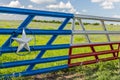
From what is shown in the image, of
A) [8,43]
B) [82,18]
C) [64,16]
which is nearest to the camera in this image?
[8,43]

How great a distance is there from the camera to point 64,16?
766 centimetres

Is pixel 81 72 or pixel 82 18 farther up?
pixel 82 18

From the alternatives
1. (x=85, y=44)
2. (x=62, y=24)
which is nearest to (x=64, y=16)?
(x=62, y=24)

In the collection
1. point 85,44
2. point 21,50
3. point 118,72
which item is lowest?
point 118,72

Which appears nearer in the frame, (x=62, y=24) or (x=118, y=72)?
(x=62, y=24)

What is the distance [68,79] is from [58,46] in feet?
2.67

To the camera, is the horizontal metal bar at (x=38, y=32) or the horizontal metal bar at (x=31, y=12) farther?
the horizontal metal bar at (x=38, y=32)

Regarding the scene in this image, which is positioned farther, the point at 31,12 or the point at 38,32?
the point at 38,32

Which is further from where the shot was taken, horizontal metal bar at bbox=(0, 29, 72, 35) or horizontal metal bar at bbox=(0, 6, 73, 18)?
horizontal metal bar at bbox=(0, 29, 72, 35)

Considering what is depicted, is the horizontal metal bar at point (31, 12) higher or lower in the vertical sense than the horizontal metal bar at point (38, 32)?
higher

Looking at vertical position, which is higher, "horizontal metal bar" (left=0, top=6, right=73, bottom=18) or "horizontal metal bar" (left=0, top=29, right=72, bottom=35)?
"horizontal metal bar" (left=0, top=6, right=73, bottom=18)

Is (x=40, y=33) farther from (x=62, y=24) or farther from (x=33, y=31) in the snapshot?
(x=62, y=24)

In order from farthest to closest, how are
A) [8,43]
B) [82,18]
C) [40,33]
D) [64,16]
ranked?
1. [82,18]
2. [64,16]
3. [40,33]
4. [8,43]

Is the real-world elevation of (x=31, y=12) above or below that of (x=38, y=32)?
above
